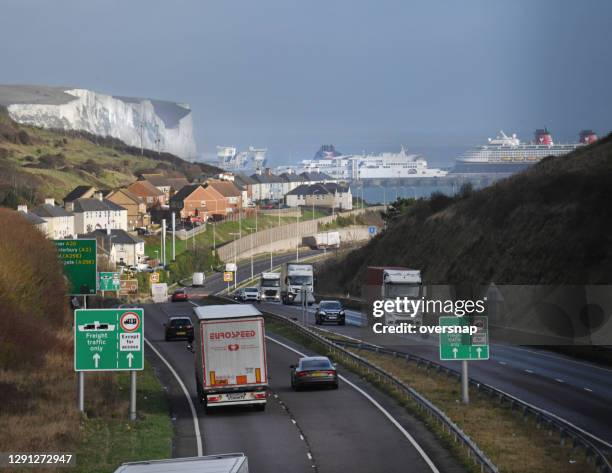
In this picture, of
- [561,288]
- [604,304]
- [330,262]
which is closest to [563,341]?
[604,304]

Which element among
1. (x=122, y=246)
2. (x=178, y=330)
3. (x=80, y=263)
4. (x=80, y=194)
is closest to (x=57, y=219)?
(x=122, y=246)

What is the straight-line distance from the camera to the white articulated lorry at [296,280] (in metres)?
91.1

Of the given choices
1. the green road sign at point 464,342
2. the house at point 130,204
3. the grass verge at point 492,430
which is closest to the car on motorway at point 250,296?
the grass verge at point 492,430

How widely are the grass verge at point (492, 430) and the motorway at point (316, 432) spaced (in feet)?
1.91

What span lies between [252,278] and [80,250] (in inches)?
3709

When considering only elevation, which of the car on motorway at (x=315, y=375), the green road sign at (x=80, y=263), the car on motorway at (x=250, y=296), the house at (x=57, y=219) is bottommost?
the car on motorway at (x=315, y=375)

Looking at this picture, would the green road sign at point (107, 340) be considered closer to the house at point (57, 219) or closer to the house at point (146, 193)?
the house at point (57, 219)

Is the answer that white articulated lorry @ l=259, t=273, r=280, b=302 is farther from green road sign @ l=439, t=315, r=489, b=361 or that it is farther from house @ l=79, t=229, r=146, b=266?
green road sign @ l=439, t=315, r=489, b=361

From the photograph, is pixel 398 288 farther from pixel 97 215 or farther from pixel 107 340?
pixel 97 215

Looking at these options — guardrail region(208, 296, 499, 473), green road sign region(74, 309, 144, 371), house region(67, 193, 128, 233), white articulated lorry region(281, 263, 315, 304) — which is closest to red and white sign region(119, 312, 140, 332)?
green road sign region(74, 309, 144, 371)

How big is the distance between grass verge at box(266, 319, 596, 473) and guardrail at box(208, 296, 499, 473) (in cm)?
20

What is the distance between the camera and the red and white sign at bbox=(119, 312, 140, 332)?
35656 millimetres

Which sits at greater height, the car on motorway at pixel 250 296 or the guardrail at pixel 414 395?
the car on motorway at pixel 250 296

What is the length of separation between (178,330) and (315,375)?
25.3m
